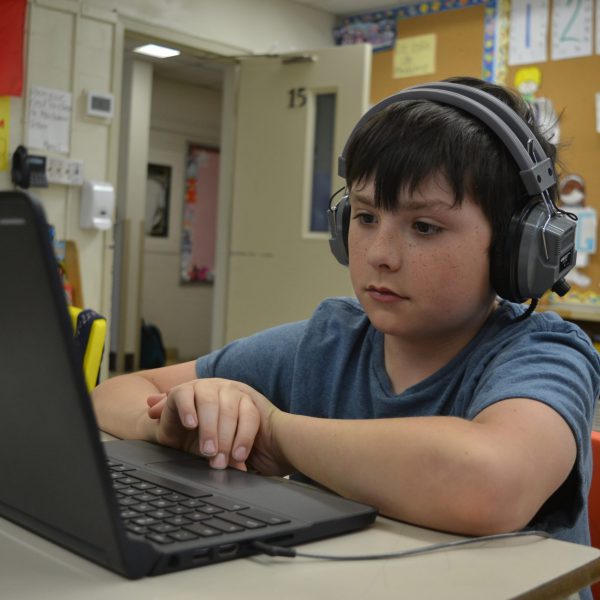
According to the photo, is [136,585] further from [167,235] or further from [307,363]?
[167,235]

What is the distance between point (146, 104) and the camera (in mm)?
5949

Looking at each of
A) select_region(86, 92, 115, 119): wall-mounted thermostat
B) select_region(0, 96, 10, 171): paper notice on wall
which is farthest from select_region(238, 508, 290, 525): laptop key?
select_region(86, 92, 115, 119): wall-mounted thermostat

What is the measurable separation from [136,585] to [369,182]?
56 cm

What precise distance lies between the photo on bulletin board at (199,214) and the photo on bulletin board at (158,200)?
6.4 inches

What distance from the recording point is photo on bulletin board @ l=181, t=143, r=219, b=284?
6.93m

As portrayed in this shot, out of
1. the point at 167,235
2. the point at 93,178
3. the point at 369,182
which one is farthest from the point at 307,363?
the point at 167,235

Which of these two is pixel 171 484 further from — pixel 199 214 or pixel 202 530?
pixel 199 214

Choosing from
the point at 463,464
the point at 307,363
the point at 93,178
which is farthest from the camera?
the point at 93,178

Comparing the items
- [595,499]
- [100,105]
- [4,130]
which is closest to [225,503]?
[595,499]

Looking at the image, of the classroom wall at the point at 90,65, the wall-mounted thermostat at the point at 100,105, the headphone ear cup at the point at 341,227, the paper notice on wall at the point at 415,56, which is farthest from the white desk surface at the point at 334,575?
the paper notice on wall at the point at 415,56

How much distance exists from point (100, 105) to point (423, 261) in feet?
10.7

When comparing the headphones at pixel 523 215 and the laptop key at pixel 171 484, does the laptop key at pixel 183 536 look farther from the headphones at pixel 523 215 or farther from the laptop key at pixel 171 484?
the headphones at pixel 523 215

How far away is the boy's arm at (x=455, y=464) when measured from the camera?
0.67 m

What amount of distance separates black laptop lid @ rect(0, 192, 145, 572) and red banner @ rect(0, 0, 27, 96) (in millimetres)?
3285
